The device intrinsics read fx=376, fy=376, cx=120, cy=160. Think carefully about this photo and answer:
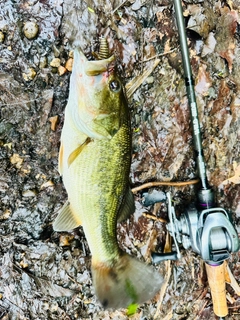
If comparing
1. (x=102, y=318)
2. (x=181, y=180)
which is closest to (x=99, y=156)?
(x=181, y=180)

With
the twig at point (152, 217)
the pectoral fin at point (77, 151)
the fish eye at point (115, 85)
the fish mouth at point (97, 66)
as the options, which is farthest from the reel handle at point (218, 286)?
the fish mouth at point (97, 66)

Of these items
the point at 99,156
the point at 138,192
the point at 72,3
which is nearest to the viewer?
the point at 99,156

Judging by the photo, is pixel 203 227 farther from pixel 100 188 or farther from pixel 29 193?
pixel 29 193

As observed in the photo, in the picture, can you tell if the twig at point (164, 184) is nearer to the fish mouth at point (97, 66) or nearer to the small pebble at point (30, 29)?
the fish mouth at point (97, 66)

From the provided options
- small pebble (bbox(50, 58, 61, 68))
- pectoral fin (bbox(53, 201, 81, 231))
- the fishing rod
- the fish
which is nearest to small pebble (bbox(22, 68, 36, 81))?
small pebble (bbox(50, 58, 61, 68))

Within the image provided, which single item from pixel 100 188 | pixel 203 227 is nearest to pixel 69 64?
pixel 100 188

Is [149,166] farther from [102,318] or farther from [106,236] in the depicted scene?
[102,318]
